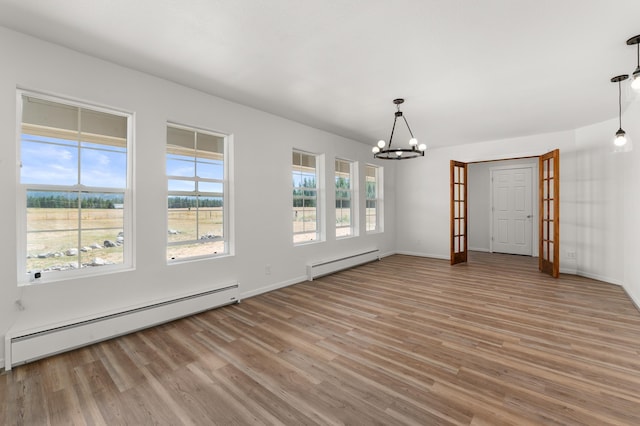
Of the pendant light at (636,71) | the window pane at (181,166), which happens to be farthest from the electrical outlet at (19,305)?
the pendant light at (636,71)

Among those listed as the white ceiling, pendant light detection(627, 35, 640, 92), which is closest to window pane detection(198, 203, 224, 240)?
the white ceiling

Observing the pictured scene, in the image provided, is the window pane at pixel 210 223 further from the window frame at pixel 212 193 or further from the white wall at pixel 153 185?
the white wall at pixel 153 185

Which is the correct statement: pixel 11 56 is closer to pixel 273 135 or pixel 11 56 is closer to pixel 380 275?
pixel 273 135

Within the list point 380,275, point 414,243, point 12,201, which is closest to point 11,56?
point 12,201

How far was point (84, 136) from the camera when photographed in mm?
2885

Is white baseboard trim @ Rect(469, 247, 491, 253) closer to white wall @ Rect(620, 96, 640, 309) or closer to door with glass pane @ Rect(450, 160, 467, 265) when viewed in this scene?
door with glass pane @ Rect(450, 160, 467, 265)

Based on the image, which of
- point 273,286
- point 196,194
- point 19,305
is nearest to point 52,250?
point 19,305

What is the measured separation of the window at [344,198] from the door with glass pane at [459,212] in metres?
2.34

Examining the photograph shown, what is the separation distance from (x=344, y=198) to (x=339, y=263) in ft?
4.71

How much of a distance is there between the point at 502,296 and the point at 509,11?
11.8 feet

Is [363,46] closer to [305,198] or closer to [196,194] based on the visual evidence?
[196,194]

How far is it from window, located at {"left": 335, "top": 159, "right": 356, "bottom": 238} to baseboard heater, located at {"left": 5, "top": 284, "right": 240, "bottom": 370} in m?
3.10

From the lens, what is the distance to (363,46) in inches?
101

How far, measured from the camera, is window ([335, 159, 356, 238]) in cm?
606
